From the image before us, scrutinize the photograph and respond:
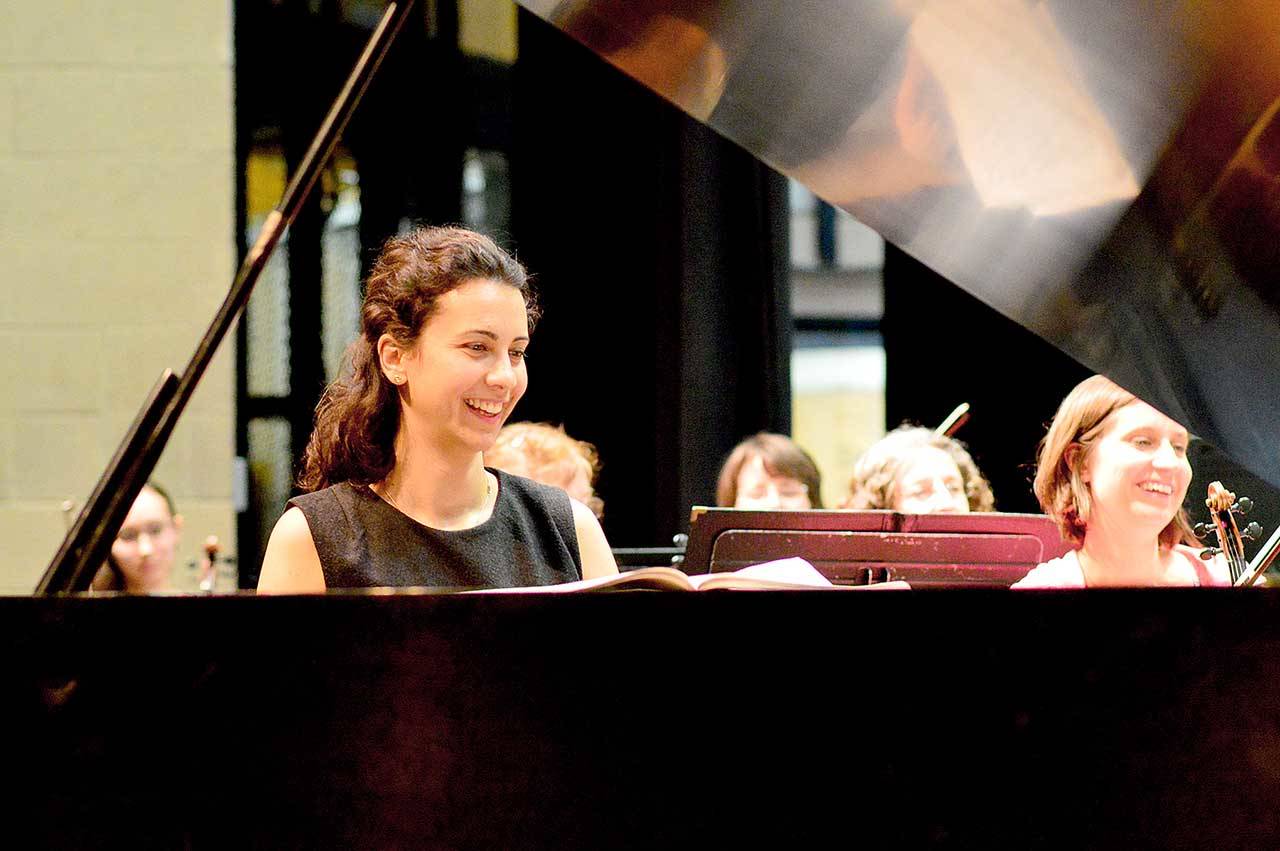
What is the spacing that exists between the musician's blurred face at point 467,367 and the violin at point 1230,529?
1172mm

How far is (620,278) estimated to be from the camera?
4164 millimetres

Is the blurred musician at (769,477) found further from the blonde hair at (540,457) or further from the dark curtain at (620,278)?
the blonde hair at (540,457)

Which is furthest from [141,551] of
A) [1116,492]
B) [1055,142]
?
[1055,142]

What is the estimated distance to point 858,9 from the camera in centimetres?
121

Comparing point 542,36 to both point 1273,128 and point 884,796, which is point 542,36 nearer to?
point 1273,128

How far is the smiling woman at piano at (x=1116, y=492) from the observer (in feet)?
7.20

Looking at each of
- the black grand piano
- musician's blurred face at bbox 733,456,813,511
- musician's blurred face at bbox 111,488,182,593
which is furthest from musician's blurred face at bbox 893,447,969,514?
the black grand piano

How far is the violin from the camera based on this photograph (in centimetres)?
211

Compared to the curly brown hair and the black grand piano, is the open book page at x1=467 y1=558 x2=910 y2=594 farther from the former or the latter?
the curly brown hair

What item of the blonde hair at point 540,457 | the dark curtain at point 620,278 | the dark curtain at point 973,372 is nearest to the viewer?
the blonde hair at point 540,457

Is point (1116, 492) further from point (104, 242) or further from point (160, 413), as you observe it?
point (104, 242)

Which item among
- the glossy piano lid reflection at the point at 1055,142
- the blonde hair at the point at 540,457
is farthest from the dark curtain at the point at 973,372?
the glossy piano lid reflection at the point at 1055,142

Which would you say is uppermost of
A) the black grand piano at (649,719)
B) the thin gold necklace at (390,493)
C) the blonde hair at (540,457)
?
the blonde hair at (540,457)

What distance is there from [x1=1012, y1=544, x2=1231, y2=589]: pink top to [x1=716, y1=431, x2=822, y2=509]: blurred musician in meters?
1.42
